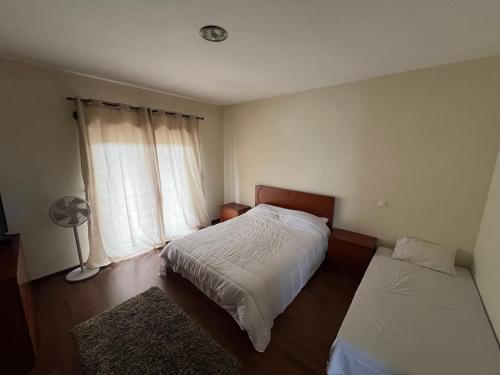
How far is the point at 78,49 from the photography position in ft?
5.88

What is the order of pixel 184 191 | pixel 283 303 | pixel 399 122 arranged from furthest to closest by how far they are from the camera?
pixel 184 191 → pixel 399 122 → pixel 283 303

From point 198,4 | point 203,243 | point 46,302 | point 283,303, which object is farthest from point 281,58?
point 46,302

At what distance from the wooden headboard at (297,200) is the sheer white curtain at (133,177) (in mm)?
1298

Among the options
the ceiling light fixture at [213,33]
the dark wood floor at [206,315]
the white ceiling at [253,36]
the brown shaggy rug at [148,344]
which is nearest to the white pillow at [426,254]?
the dark wood floor at [206,315]

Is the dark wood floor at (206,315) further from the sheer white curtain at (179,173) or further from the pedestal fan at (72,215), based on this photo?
the sheer white curtain at (179,173)

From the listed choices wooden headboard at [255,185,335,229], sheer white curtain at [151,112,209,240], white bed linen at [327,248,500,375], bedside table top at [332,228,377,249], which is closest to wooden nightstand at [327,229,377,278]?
bedside table top at [332,228,377,249]

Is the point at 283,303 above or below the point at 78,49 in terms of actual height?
below

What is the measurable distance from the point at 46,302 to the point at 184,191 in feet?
7.02

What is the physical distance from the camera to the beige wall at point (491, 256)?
1.43m

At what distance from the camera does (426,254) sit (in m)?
2.08

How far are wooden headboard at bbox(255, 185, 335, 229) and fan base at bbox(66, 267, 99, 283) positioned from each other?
264cm

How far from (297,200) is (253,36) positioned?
7.58 feet

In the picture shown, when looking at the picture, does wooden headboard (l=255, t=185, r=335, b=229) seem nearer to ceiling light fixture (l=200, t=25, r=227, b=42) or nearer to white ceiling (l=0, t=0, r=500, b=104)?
white ceiling (l=0, t=0, r=500, b=104)

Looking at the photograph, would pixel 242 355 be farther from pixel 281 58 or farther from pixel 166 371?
pixel 281 58
